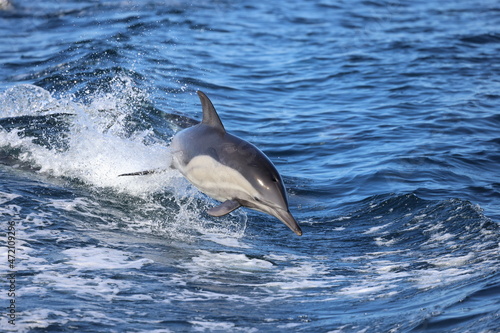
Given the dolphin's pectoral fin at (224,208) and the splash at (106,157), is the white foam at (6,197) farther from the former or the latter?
the dolphin's pectoral fin at (224,208)

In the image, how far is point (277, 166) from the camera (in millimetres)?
11562

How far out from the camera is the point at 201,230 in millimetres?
8711

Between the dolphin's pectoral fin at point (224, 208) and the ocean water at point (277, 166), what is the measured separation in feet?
2.46

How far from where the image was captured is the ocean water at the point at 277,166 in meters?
6.35

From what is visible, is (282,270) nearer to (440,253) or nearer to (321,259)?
(321,259)

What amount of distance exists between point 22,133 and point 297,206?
467 cm

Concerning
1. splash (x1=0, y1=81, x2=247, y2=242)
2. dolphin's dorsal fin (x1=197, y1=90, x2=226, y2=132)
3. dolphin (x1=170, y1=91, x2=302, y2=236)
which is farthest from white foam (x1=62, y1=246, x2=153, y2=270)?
dolphin's dorsal fin (x1=197, y1=90, x2=226, y2=132)

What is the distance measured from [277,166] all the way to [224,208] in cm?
497

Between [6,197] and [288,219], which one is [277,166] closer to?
[6,197]

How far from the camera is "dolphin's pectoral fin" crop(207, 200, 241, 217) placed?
259 inches

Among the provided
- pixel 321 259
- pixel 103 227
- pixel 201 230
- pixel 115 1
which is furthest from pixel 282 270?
pixel 115 1

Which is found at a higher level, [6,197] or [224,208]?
[224,208]

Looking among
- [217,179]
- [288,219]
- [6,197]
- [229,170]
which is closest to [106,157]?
[6,197]

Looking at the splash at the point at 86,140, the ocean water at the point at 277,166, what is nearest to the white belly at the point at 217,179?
the ocean water at the point at 277,166
